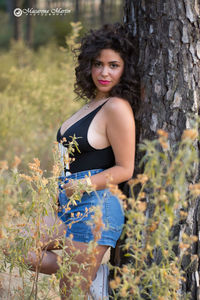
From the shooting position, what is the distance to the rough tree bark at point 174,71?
2.21 metres

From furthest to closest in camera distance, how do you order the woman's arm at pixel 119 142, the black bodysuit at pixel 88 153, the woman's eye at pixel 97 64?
the woman's eye at pixel 97 64, the black bodysuit at pixel 88 153, the woman's arm at pixel 119 142

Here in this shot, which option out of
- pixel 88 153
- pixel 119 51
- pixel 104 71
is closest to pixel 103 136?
pixel 88 153

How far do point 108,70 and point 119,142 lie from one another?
1.51ft

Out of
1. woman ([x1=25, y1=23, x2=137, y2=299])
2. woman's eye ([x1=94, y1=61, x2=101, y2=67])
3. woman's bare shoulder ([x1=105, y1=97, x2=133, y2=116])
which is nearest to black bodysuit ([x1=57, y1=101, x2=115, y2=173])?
woman ([x1=25, y1=23, x2=137, y2=299])

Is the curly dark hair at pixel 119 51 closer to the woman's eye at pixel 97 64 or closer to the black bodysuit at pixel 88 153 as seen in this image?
the woman's eye at pixel 97 64

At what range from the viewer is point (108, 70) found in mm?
2363

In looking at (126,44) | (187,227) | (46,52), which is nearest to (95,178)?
(187,227)

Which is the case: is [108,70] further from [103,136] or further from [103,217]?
[103,217]

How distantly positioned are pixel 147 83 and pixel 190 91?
0.81 ft

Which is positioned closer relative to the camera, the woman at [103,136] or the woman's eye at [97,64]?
the woman at [103,136]

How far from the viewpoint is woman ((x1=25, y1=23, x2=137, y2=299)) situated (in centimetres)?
219

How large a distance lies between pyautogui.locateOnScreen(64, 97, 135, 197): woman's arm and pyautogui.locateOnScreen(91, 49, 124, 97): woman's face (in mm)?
212

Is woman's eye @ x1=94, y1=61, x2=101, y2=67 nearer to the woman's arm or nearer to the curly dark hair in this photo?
the curly dark hair

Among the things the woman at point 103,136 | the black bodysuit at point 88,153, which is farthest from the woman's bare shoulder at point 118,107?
the black bodysuit at point 88,153
